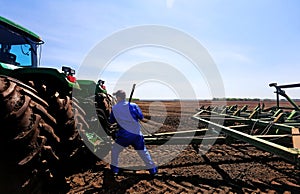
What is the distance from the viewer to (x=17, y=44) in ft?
13.1

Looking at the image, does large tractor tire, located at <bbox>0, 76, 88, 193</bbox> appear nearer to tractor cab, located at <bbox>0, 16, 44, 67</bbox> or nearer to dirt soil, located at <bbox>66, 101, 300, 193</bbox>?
dirt soil, located at <bbox>66, 101, 300, 193</bbox>

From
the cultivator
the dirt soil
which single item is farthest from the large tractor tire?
the cultivator

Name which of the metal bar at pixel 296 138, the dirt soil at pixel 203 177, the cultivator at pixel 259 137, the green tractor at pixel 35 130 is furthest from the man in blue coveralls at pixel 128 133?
the metal bar at pixel 296 138

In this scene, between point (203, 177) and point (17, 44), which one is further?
point (17, 44)

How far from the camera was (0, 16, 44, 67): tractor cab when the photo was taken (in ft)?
11.8

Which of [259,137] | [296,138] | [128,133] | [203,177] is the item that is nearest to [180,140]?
[203,177]

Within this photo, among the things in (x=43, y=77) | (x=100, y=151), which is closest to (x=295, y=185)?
(x=100, y=151)

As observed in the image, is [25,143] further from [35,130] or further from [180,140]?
[180,140]

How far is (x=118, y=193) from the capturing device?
279 centimetres

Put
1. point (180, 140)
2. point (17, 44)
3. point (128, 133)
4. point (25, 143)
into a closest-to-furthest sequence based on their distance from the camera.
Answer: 1. point (25, 143)
2. point (128, 133)
3. point (180, 140)
4. point (17, 44)

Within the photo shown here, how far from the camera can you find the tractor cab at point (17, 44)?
11.8ft

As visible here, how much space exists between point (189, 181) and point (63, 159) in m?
1.74

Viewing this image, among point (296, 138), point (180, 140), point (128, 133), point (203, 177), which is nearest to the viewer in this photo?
point (296, 138)

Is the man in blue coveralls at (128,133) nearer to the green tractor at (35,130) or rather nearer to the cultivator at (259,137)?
the cultivator at (259,137)
